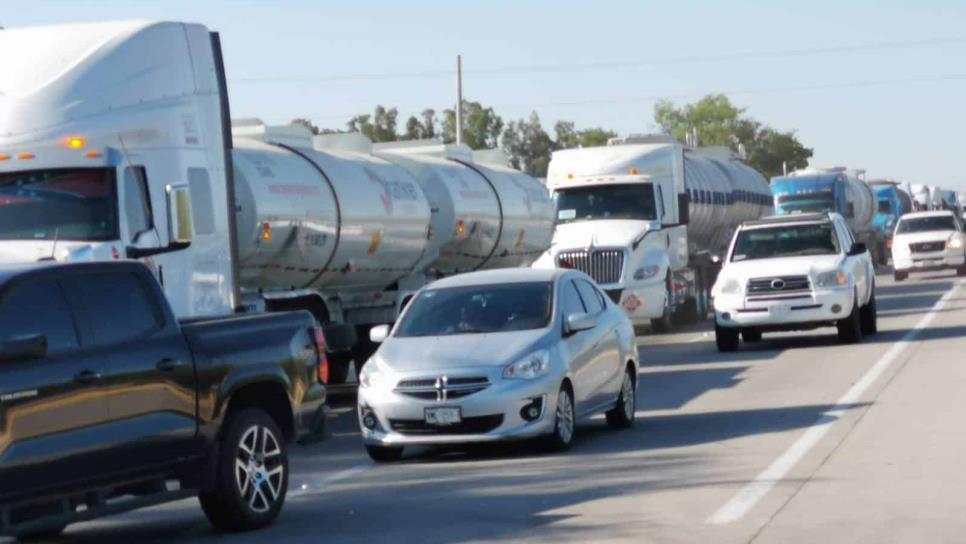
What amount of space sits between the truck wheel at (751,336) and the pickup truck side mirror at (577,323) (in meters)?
12.3

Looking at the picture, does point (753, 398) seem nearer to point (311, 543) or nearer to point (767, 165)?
point (311, 543)

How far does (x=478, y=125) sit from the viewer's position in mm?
106312

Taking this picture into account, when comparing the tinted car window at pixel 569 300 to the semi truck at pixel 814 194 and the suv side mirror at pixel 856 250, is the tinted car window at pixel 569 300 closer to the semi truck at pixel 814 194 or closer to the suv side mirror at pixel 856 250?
Answer: the suv side mirror at pixel 856 250

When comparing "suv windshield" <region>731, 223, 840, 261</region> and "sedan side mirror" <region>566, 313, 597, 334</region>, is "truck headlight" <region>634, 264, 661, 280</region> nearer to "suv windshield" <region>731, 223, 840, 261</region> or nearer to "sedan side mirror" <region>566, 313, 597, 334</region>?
"suv windshield" <region>731, 223, 840, 261</region>

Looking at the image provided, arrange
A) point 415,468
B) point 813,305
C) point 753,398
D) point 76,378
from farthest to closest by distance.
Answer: point 813,305
point 753,398
point 415,468
point 76,378

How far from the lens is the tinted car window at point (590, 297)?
1696cm

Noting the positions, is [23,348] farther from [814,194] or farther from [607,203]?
[814,194]

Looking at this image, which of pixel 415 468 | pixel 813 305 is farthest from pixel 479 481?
pixel 813 305

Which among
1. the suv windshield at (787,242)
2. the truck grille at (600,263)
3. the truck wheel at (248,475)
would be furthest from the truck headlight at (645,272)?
the truck wheel at (248,475)

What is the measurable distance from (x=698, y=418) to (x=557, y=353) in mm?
2848

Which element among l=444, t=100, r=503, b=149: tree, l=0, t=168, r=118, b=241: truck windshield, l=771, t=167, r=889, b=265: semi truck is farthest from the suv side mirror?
l=444, t=100, r=503, b=149: tree

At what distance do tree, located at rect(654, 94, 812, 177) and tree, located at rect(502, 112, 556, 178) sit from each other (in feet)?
195

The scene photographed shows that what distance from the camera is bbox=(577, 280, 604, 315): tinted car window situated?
1696cm

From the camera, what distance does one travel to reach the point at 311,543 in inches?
435
